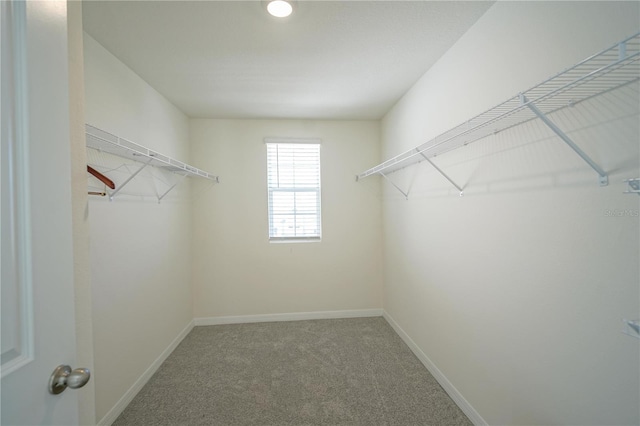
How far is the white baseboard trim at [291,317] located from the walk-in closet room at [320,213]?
0.08 ft

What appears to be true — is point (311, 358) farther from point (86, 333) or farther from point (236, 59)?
point (236, 59)

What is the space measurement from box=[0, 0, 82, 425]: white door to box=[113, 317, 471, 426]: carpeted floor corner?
1.51m

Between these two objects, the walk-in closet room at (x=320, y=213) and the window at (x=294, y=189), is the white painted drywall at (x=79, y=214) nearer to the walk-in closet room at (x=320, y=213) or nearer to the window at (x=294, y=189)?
the walk-in closet room at (x=320, y=213)

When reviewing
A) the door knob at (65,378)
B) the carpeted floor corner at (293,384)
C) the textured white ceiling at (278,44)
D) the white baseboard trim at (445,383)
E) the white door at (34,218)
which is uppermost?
the textured white ceiling at (278,44)

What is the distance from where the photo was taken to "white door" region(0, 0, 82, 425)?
0.53 meters

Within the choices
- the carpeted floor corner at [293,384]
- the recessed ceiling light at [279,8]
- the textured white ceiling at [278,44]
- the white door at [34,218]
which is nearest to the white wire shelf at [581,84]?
the textured white ceiling at [278,44]

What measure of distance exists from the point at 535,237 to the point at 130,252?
258cm

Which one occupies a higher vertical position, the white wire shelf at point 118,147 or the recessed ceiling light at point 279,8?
the recessed ceiling light at point 279,8

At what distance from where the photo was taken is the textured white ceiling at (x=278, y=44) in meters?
1.53

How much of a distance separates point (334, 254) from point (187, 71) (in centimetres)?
245

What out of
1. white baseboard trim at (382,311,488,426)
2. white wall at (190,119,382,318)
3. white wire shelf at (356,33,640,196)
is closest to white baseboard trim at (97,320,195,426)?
white wall at (190,119,382,318)

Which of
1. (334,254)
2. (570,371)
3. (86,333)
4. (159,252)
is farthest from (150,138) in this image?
(570,371)

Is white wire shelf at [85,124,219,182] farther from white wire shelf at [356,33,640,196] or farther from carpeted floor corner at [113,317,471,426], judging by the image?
white wire shelf at [356,33,640,196]

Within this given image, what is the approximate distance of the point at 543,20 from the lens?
1.23 metres
